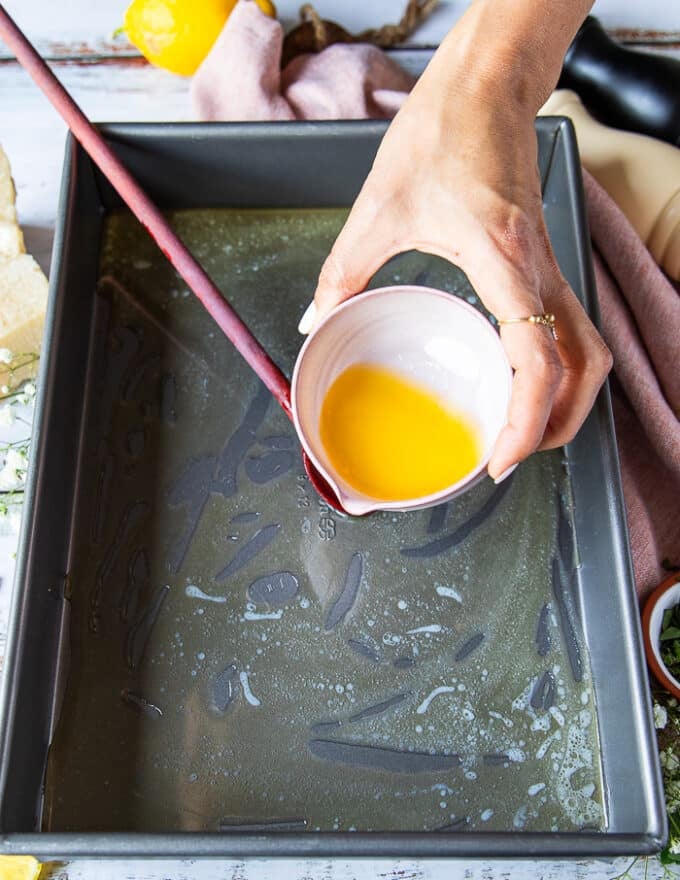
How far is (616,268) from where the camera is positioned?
77 centimetres

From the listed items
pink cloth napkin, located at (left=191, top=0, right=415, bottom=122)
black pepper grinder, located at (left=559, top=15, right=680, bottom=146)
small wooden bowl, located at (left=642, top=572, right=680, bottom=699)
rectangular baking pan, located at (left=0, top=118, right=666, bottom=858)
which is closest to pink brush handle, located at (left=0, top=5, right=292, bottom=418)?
rectangular baking pan, located at (left=0, top=118, right=666, bottom=858)

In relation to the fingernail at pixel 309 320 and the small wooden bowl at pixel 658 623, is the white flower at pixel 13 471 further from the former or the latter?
the small wooden bowl at pixel 658 623

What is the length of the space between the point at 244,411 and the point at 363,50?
1.27ft

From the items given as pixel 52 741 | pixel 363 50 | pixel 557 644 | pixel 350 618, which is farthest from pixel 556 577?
pixel 363 50

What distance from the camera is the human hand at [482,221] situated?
0.57m

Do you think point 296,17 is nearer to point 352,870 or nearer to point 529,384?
point 529,384

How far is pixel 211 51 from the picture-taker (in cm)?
82

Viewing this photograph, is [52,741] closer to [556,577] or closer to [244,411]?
[244,411]

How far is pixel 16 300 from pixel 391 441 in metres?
0.36

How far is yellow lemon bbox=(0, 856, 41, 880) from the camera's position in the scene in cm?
65

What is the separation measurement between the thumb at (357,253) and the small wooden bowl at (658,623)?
34cm

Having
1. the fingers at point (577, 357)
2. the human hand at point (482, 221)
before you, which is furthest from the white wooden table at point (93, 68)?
the fingers at point (577, 357)

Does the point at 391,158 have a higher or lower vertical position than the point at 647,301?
higher

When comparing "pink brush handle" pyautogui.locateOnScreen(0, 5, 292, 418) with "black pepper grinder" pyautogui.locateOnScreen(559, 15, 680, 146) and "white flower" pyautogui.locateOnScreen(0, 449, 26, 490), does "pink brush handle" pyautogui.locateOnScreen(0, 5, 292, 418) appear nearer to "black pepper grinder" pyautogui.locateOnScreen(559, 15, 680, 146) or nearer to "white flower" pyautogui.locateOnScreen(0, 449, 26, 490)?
"white flower" pyautogui.locateOnScreen(0, 449, 26, 490)
